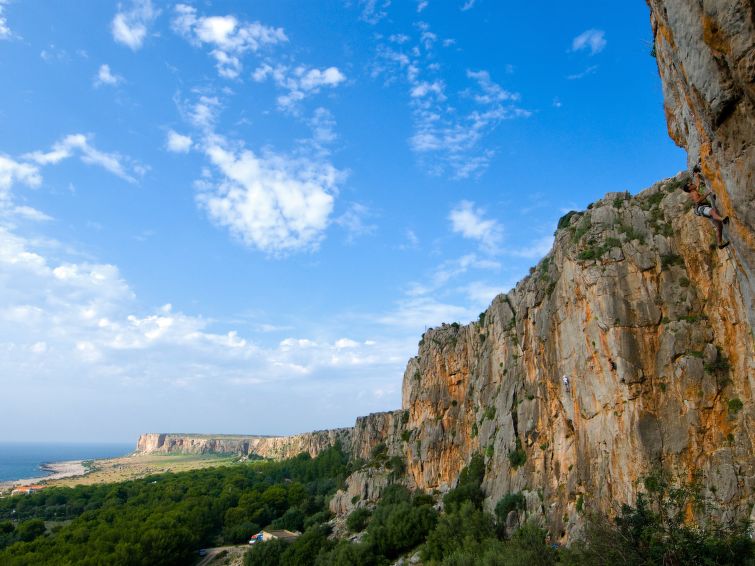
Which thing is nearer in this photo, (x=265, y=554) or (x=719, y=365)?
(x=719, y=365)

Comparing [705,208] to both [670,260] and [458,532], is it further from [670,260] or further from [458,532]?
[458,532]

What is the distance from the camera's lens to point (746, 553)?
63.5ft

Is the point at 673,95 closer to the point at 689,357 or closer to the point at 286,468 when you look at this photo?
the point at 689,357

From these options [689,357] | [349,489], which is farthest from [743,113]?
[349,489]

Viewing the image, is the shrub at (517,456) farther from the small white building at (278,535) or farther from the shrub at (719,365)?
the small white building at (278,535)

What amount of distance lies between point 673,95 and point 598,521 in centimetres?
1951

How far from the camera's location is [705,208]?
39.0 ft

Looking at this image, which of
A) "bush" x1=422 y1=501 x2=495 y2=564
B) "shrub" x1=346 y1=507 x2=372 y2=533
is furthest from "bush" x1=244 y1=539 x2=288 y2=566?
"bush" x1=422 y1=501 x2=495 y2=564

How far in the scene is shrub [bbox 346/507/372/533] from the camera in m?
56.5

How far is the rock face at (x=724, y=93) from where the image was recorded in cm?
834

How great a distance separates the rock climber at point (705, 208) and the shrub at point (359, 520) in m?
55.1

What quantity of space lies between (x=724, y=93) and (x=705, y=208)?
12.2 feet

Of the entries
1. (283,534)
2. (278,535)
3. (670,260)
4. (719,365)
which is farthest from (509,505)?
(283,534)

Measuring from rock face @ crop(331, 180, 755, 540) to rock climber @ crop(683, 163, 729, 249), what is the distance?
11.2 meters
